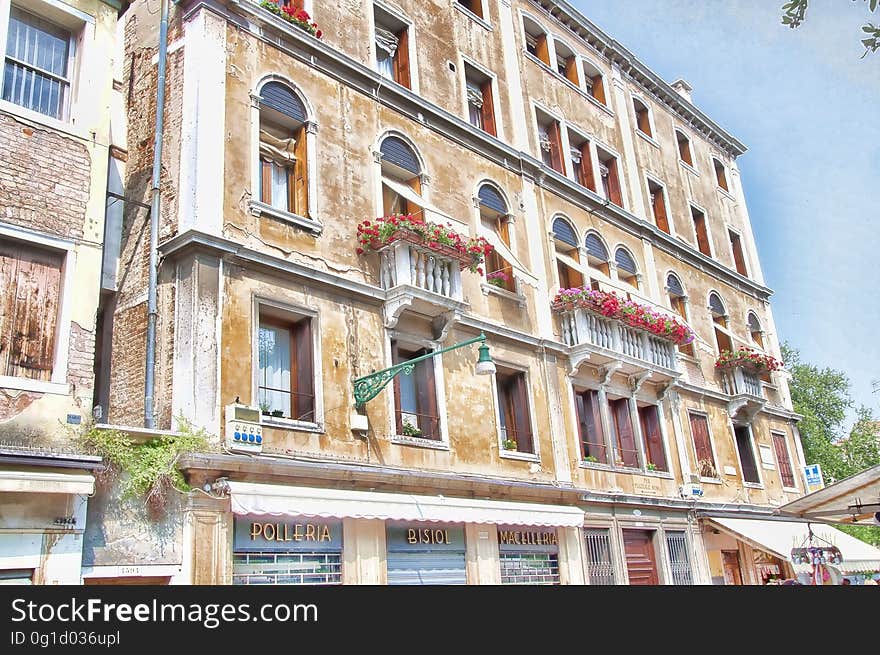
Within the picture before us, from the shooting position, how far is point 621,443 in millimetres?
18109

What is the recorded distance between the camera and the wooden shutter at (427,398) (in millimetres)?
13602

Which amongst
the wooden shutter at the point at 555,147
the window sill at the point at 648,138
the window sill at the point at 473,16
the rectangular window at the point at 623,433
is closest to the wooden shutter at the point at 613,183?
the window sill at the point at 648,138

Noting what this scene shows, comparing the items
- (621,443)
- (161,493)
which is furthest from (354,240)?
(621,443)

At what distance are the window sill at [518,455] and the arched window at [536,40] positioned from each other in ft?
34.3

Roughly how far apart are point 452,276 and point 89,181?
6.12m

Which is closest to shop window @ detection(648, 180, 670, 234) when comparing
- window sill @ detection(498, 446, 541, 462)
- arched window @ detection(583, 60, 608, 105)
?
arched window @ detection(583, 60, 608, 105)

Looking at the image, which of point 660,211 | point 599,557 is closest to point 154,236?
point 599,557

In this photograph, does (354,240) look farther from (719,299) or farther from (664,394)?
(719,299)


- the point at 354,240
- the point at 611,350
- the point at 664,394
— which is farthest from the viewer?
the point at 664,394

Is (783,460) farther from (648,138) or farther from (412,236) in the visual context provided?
(412,236)

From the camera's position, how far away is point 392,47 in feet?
53.5

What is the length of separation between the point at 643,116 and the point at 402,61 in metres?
10.4
